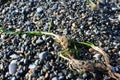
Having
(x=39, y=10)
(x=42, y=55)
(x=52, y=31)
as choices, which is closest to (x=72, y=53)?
(x=42, y=55)

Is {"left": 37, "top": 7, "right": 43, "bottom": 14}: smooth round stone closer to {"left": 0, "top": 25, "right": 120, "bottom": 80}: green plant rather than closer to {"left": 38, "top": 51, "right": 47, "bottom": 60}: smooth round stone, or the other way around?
{"left": 0, "top": 25, "right": 120, "bottom": 80}: green plant

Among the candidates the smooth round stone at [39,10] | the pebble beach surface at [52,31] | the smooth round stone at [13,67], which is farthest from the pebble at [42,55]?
the smooth round stone at [39,10]

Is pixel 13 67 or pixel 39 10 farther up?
pixel 39 10

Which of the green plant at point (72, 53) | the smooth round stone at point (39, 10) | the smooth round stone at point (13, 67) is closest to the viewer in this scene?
the green plant at point (72, 53)

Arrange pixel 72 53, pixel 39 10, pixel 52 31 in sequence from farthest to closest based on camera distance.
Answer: pixel 39 10
pixel 52 31
pixel 72 53

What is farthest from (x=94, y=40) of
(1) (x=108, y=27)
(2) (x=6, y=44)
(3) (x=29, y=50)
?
(2) (x=6, y=44)

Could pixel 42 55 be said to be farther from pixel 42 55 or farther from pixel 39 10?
pixel 39 10

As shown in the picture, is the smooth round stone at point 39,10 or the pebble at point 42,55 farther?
the smooth round stone at point 39,10

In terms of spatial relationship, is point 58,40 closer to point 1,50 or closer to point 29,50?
point 29,50

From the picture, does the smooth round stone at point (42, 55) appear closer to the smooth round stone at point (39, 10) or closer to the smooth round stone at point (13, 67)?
the smooth round stone at point (13, 67)
